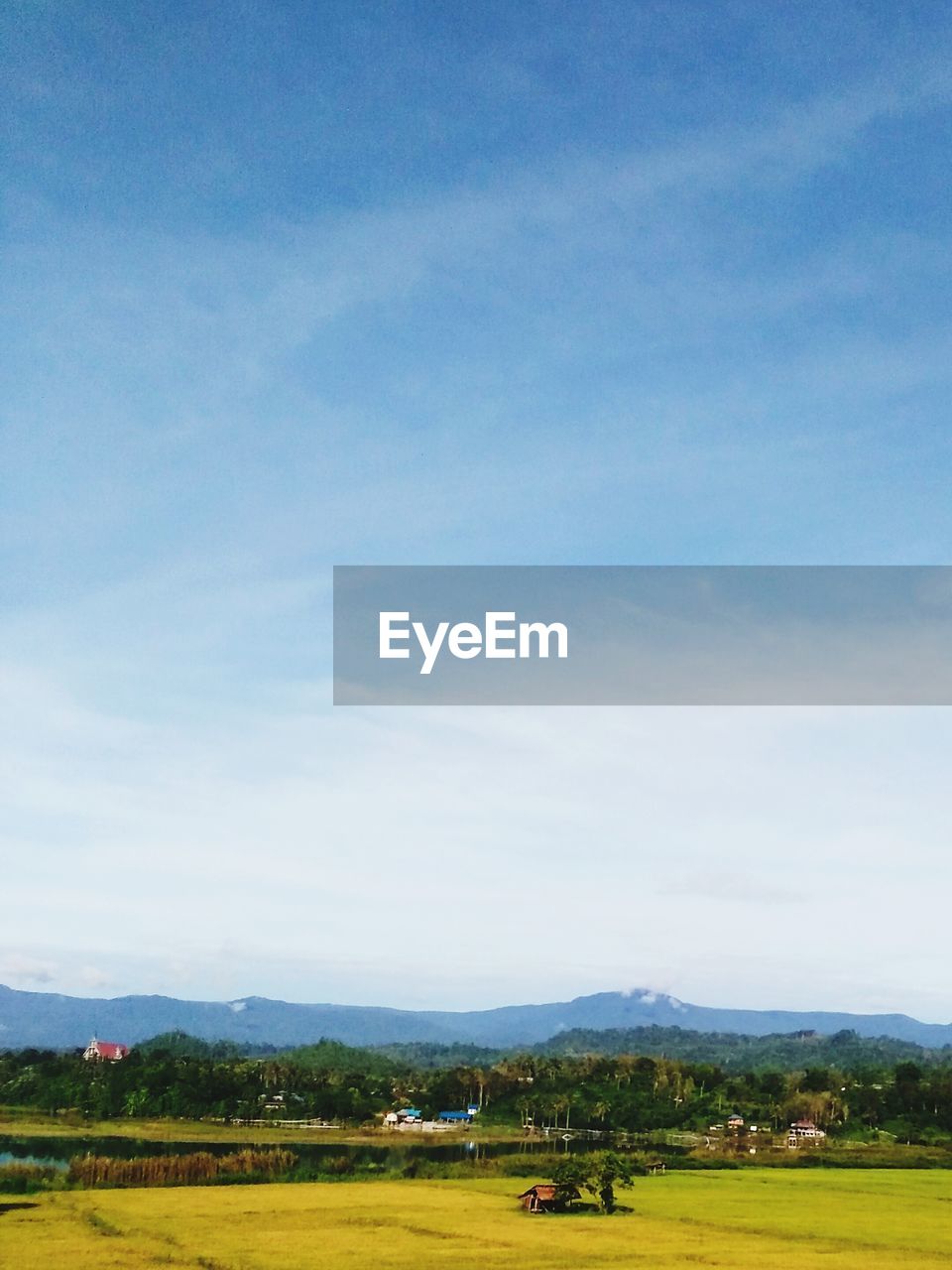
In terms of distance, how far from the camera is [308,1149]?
Answer: 54.5 m

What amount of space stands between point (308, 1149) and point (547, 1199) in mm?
25406

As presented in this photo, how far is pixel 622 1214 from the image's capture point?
107ft

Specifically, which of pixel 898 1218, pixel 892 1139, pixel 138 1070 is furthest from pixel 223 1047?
pixel 898 1218

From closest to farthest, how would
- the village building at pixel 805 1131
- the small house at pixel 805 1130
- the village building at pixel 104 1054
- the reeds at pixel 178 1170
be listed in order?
1. the reeds at pixel 178 1170
2. the village building at pixel 805 1131
3. the small house at pixel 805 1130
4. the village building at pixel 104 1054

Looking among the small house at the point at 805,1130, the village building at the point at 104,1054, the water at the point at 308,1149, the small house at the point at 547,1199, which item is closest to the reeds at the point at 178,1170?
the water at the point at 308,1149

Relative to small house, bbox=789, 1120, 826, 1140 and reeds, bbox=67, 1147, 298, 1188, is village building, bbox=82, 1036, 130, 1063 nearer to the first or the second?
reeds, bbox=67, 1147, 298, 1188

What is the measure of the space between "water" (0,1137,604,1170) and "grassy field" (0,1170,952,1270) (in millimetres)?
11861

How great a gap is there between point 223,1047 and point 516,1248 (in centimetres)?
10664

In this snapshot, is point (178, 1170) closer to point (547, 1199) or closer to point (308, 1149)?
point (547, 1199)

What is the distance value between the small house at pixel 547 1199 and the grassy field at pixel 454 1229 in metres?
0.98

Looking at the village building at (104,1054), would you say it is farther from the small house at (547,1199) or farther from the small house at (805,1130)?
the small house at (547,1199)

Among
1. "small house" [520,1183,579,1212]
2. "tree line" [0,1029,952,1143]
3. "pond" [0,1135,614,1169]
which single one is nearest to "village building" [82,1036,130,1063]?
"tree line" [0,1029,952,1143]

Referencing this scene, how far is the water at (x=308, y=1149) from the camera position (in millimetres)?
49031

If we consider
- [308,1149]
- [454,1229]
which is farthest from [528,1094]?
[454,1229]
